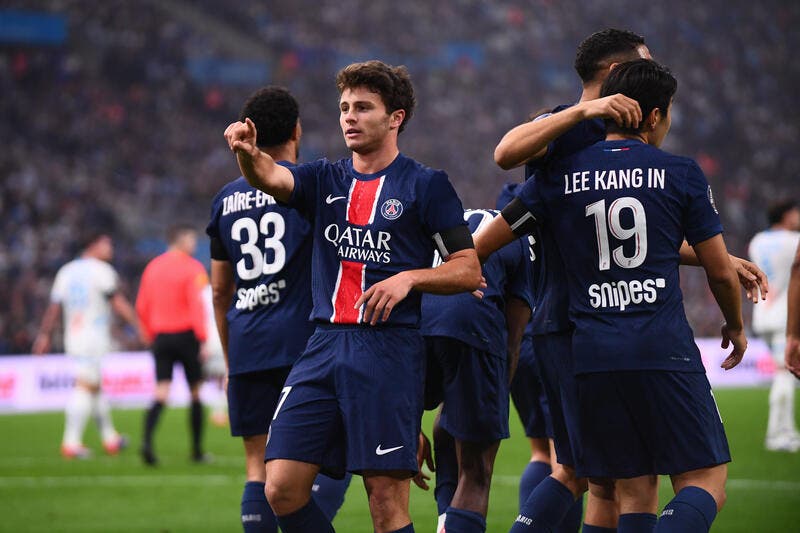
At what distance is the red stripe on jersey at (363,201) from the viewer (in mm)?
4441

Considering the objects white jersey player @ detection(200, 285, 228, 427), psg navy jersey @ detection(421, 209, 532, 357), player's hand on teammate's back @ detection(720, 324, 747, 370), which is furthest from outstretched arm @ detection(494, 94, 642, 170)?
white jersey player @ detection(200, 285, 228, 427)

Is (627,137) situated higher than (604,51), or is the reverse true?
(604,51)

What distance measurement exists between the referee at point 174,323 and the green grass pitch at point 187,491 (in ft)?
1.61

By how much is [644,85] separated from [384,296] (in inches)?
49.0

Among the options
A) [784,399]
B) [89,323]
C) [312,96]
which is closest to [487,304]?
[784,399]

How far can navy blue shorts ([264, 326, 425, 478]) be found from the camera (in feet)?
14.1

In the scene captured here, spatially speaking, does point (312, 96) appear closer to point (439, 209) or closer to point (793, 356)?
point (793, 356)

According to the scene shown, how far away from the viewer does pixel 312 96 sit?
32.5m

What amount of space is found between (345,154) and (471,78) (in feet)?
18.5

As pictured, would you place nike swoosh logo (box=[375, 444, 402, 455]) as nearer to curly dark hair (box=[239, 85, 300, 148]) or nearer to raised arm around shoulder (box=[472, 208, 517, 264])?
raised arm around shoulder (box=[472, 208, 517, 264])

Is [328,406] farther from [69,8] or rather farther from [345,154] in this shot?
[69,8]

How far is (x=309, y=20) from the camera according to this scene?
34.3 meters

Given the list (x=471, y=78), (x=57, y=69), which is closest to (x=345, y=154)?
(x=471, y=78)

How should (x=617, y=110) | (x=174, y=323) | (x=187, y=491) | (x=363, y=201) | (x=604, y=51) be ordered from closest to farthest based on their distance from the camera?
(x=617, y=110) → (x=363, y=201) → (x=604, y=51) → (x=187, y=491) → (x=174, y=323)
